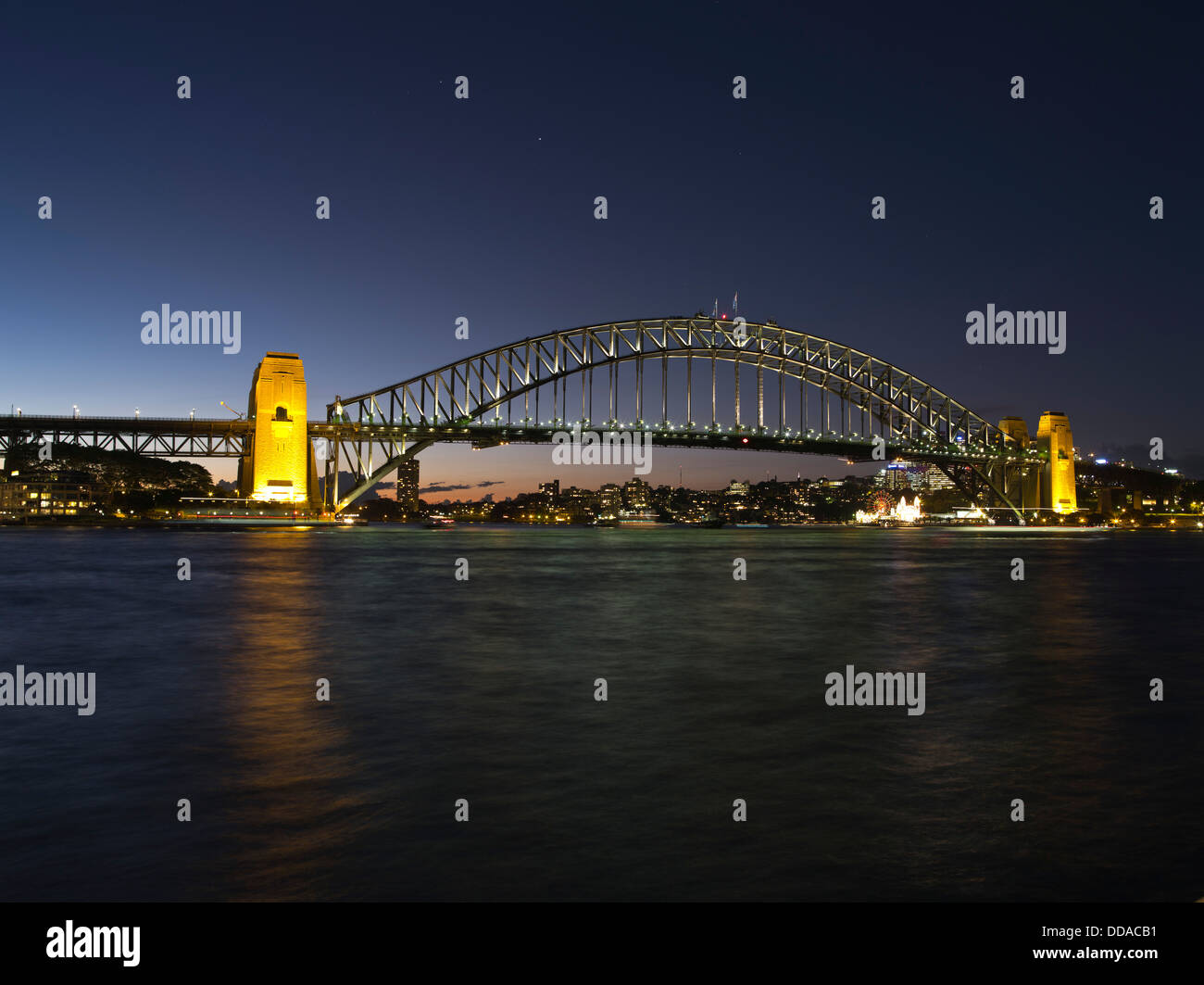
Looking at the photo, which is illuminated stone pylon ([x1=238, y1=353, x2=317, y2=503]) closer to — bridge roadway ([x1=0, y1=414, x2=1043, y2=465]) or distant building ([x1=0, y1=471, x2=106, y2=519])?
bridge roadway ([x1=0, y1=414, x2=1043, y2=465])

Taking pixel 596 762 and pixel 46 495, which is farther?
pixel 46 495

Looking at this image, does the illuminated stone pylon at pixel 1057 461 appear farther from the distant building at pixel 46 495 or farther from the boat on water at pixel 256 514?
the distant building at pixel 46 495

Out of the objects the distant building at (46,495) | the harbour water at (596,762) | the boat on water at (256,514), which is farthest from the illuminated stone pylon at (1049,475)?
the distant building at (46,495)

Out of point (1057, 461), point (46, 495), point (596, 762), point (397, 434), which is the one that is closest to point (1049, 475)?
point (1057, 461)

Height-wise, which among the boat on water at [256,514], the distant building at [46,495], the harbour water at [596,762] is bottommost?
the harbour water at [596,762]

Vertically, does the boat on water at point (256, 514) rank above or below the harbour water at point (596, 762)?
above

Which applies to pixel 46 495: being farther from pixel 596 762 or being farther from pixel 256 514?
pixel 596 762
